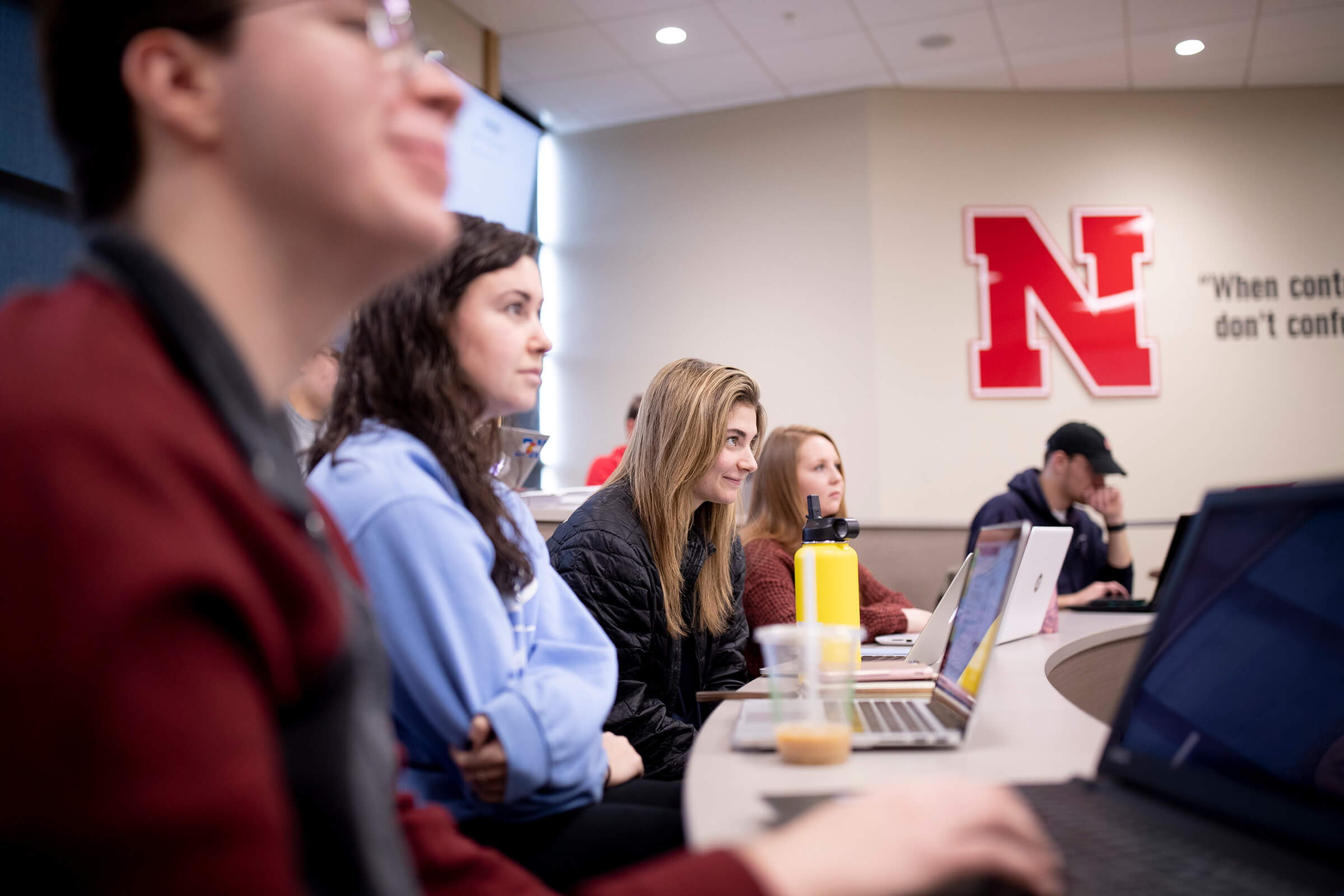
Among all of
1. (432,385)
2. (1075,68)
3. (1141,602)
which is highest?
(1075,68)

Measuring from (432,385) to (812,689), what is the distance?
0.59m

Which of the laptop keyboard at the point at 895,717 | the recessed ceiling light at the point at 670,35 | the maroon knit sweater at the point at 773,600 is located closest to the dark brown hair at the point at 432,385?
the laptop keyboard at the point at 895,717

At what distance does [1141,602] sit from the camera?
2816 mm

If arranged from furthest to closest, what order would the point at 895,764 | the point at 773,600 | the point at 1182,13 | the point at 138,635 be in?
the point at 1182,13 → the point at 773,600 → the point at 895,764 → the point at 138,635

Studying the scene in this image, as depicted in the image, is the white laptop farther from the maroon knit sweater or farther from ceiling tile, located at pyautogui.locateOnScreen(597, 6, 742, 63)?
ceiling tile, located at pyautogui.locateOnScreen(597, 6, 742, 63)

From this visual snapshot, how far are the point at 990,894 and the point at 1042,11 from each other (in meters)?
4.98

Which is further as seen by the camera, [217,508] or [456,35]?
[456,35]

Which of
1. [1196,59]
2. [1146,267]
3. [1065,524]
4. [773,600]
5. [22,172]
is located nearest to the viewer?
[773,600]

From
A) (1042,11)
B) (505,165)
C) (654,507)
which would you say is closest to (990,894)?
(654,507)

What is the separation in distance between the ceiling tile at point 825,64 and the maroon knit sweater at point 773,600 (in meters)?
3.32

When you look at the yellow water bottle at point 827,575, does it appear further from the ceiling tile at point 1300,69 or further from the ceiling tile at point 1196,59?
the ceiling tile at point 1300,69

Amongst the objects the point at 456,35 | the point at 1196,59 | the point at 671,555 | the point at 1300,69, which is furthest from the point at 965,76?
the point at 671,555

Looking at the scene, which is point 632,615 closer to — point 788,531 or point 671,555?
point 671,555

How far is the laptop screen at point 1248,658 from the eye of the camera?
0.75 metres
